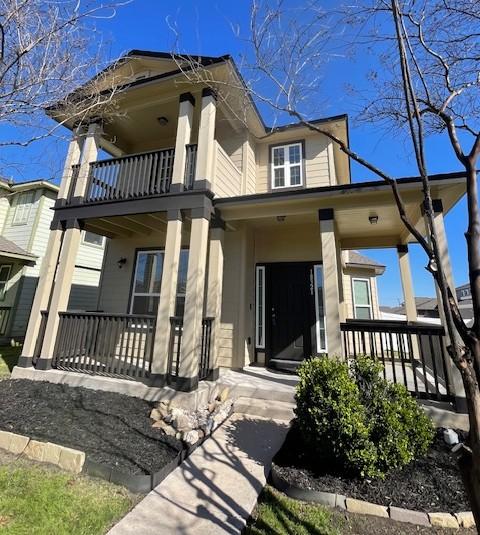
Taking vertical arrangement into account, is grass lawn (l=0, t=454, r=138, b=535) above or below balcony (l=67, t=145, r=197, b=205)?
below

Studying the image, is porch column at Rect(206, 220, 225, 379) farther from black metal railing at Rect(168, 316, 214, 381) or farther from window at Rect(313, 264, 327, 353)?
window at Rect(313, 264, 327, 353)

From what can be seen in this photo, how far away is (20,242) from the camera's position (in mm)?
12031

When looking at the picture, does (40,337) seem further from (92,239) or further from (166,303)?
(92,239)

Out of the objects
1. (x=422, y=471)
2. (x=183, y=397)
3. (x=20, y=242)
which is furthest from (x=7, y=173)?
(x=20, y=242)

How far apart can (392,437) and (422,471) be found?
1.76ft

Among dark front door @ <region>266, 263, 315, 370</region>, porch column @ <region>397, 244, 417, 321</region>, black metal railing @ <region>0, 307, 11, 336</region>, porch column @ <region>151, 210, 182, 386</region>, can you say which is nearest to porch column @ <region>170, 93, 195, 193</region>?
porch column @ <region>151, 210, 182, 386</region>

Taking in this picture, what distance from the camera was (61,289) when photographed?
19.6 ft

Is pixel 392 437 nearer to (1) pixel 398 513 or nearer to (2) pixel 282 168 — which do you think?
(1) pixel 398 513

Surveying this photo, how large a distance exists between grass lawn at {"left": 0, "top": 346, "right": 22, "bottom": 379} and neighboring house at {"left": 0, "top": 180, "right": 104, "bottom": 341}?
143 cm

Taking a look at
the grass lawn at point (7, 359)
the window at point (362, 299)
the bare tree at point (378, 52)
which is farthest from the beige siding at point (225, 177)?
the window at point (362, 299)

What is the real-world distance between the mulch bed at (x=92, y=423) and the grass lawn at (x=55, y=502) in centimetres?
28

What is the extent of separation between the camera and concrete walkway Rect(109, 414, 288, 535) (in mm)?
2330

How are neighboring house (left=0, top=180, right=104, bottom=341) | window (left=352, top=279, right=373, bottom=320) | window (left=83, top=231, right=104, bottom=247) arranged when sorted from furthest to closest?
window (left=83, top=231, right=104, bottom=247)
neighboring house (left=0, top=180, right=104, bottom=341)
window (left=352, top=279, right=373, bottom=320)

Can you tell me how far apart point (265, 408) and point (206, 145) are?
502 centimetres
